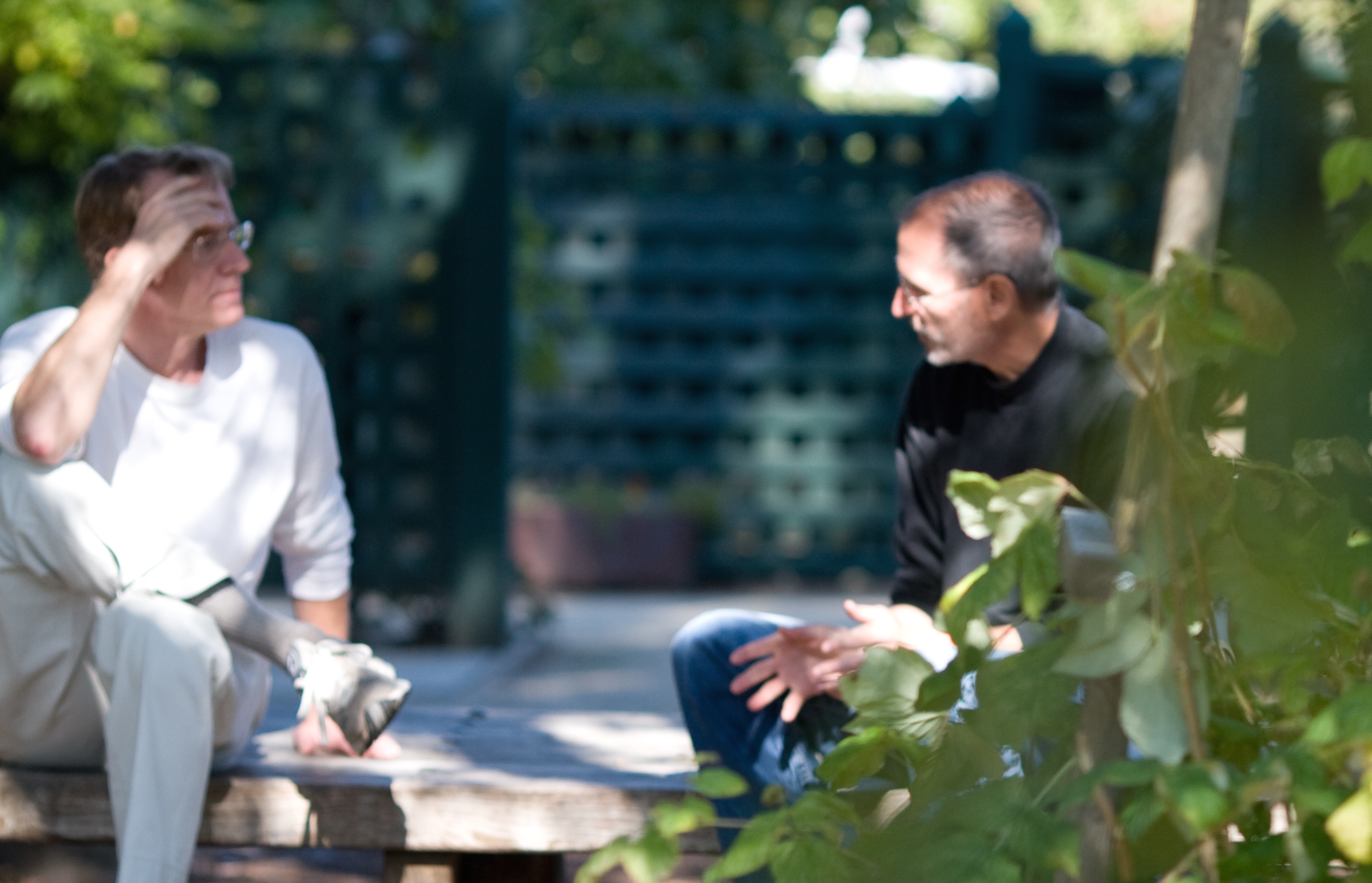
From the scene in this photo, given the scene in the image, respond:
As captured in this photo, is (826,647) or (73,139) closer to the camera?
(826,647)

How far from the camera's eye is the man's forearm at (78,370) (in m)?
1.97

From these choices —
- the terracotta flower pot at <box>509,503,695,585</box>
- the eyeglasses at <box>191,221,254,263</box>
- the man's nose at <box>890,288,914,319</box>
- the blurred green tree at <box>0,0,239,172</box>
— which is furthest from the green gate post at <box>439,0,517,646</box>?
the man's nose at <box>890,288,914,319</box>

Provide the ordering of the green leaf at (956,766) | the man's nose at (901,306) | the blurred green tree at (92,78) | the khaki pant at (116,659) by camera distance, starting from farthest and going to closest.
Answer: the blurred green tree at (92,78) < the man's nose at (901,306) < the khaki pant at (116,659) < the green leaf at (956,766)

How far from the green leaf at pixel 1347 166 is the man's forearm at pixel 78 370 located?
5.11 ft

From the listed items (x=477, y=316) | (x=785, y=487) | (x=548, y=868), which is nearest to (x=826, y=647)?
(x=548, y=868)

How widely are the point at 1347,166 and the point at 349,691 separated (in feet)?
4.41

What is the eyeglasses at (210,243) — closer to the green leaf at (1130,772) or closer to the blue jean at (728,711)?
the blue jean at (728,711)

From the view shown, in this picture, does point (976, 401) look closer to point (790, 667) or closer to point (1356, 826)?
point (790, 667)

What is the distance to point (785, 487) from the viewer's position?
686 cm

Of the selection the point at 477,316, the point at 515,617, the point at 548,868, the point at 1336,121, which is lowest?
the point at 515,617

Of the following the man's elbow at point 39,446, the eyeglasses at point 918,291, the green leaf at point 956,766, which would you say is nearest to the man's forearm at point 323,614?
the man's elbow at point 39,446

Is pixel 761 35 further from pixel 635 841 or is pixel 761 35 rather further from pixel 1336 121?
pixel 635 841

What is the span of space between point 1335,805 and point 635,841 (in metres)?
0.60

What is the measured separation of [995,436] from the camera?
2.27 m
